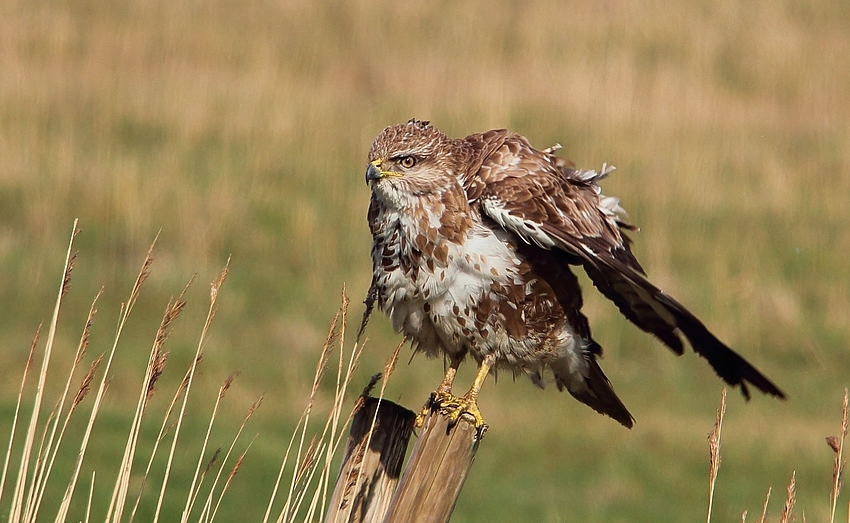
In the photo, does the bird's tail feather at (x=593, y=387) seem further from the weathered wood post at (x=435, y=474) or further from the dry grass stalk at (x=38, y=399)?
the dry grass stalk at (x=38, y=399)

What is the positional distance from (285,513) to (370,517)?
25cm

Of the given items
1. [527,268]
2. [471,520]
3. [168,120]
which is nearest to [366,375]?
[471,520]

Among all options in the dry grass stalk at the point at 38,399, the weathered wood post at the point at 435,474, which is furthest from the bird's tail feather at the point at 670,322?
the dry grass stalk at the point at 38,399

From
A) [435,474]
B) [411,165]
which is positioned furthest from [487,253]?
[435,474]

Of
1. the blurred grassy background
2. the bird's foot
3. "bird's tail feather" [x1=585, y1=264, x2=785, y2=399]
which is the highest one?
the blurred grassy background

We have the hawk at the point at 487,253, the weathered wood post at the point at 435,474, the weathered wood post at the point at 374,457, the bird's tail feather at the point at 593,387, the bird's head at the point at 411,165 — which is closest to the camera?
the weathered wood post at the point at 435,474

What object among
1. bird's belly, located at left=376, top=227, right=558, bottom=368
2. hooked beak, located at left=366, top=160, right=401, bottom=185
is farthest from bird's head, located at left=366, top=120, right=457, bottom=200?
bird's belly, located at left=376, top=227, right=558, bottom=368

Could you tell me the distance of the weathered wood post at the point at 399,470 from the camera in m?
3.27

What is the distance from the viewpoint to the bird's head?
455 cm

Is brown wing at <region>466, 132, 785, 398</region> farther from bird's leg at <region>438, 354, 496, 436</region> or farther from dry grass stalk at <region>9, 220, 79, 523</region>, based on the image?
dry grass stalk at <region>9, 220, 79, 523</region>

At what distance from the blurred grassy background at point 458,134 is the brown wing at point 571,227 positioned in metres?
4.15

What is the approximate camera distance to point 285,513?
349cm

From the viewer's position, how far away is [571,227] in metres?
4.42

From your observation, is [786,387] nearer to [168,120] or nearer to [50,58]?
[168,120]
